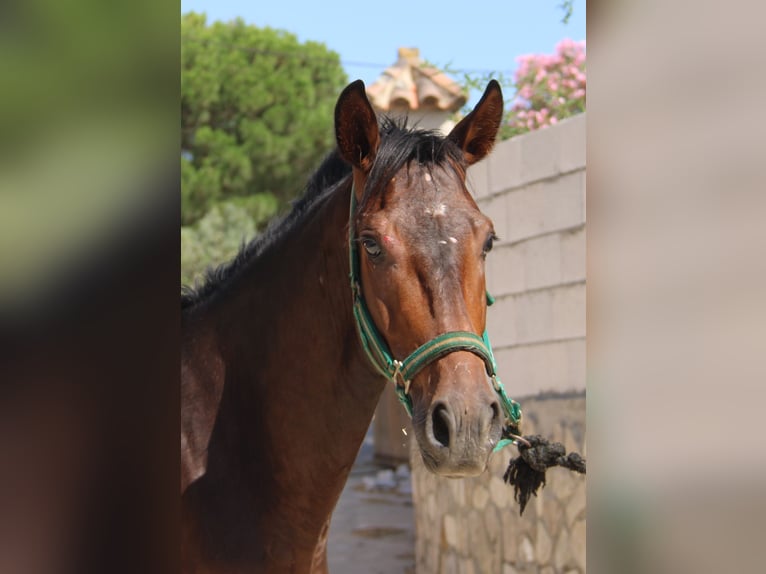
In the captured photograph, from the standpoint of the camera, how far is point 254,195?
1675 cm

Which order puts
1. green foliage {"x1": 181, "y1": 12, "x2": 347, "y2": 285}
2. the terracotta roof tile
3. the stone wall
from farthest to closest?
1. green foliage {"x1": 181, "y1": 12, "x2": 347, "y2": 285}
2. the terracotta roof tile
3. the stone wall

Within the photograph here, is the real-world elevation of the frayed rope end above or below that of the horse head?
below

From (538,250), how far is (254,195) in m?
12.6

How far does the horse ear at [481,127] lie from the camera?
2539 millimetres

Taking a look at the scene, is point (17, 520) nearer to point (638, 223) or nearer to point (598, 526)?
point (598, 526)

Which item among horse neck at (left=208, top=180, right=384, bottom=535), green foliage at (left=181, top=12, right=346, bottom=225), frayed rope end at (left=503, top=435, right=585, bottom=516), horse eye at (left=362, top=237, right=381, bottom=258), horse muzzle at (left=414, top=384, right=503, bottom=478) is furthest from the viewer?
green foliage at (left=181, top=12, right=346, bottom=225)

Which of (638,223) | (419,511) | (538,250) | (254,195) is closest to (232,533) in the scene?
(638,223)

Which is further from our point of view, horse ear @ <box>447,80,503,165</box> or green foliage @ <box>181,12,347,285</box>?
green foliage @ <box>181,12,347,285</box>

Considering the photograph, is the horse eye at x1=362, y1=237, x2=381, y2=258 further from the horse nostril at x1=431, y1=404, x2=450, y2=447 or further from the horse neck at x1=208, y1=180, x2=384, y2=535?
the horse nostril at x1=431, y1=404, x2=450, y2=447

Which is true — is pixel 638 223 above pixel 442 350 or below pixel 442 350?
above

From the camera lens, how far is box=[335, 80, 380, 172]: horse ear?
7.88ft

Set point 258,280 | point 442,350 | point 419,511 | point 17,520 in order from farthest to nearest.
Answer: point 419,511
point 258,280
point 442,350
point 17,520

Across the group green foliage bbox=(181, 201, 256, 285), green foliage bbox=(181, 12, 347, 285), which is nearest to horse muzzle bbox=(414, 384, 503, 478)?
green foliage bbox=(181, 201, 256, 285)

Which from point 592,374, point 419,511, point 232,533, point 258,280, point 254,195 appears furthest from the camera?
point 254,195
